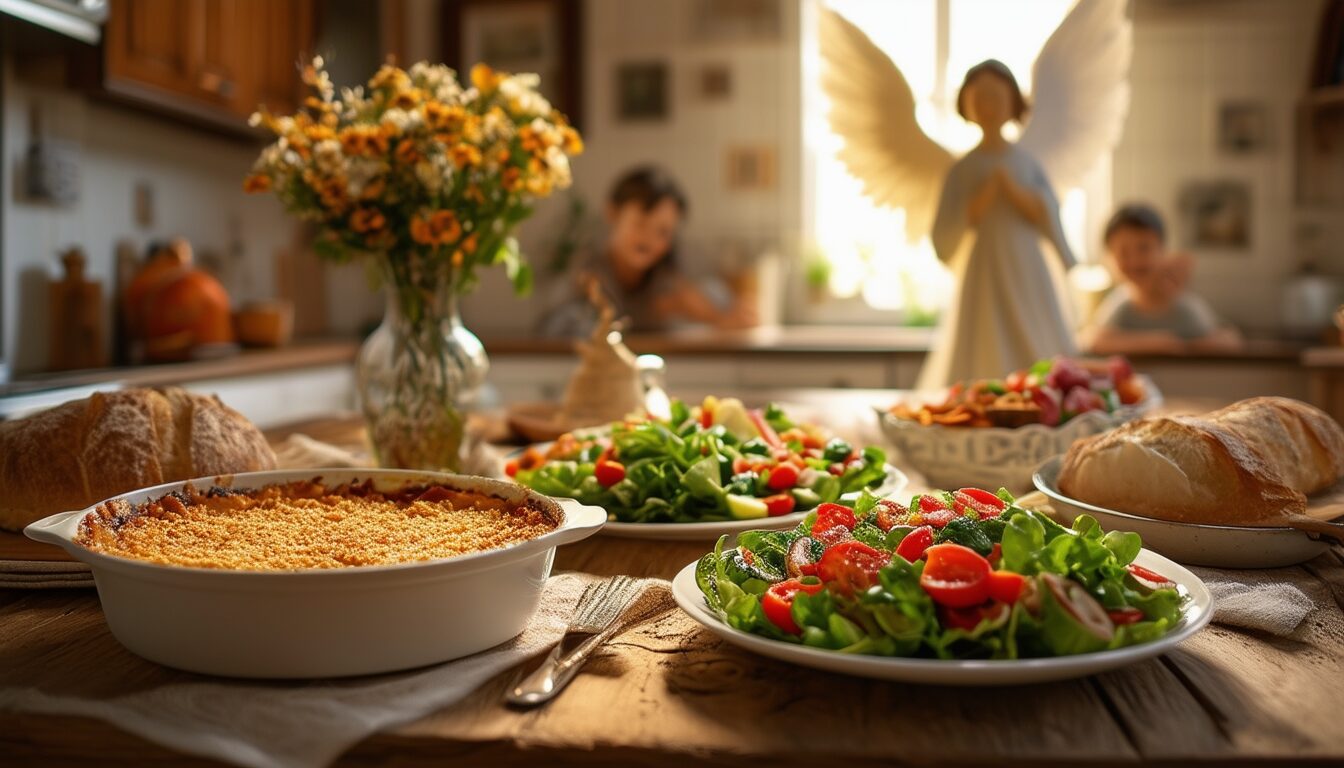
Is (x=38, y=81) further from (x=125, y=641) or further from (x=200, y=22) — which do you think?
(x=125, y=641)

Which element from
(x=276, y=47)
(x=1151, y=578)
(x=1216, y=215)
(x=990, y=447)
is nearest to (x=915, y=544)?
(x=1151, y=578)

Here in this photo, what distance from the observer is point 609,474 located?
1.20m

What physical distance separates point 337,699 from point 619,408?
110cm

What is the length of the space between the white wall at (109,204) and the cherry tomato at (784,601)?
2.93 m

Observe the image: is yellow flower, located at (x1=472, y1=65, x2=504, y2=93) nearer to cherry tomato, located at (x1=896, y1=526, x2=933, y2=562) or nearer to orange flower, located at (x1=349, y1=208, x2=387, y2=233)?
orange flower, located at (x1=349, y1=208, x2=387, y2=233)

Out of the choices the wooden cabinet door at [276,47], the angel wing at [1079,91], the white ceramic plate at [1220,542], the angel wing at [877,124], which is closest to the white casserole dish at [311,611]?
the white ceramic plate at [1220,542]

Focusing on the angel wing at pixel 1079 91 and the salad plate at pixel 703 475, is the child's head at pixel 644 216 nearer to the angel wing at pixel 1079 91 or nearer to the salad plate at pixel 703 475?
the angel wing at pixel 1079 91

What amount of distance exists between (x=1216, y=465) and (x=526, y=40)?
13.9ft

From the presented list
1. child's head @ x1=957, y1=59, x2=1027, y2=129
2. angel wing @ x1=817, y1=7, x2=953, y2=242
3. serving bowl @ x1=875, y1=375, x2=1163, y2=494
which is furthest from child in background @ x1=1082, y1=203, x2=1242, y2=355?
serving bowl @ x1=875, y1=375, x2=1163, y2=494

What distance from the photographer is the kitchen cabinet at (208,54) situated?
3.03 m

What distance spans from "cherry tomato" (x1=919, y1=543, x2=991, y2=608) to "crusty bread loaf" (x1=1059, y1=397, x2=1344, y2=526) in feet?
1.36

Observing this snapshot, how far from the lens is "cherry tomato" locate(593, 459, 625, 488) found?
120 cm

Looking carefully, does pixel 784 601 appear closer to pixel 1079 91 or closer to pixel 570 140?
pixel 570 140

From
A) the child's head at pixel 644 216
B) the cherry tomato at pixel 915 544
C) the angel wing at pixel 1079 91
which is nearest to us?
the cherry tomato at pixel 915 544
